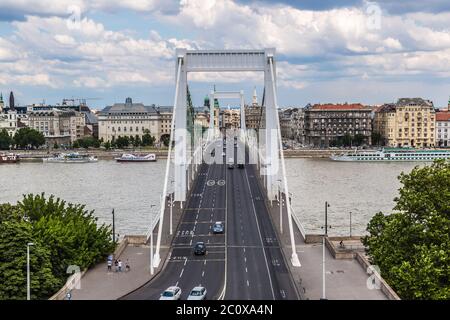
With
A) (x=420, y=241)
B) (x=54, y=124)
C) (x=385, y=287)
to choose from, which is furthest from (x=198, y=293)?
(x=54, y=124)

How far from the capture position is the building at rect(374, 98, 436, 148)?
100062 mm

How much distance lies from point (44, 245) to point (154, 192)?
25.8 metres

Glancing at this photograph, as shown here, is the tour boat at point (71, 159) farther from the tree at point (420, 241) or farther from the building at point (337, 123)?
the tree at point (420, 241)

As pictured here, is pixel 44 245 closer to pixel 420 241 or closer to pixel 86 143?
pixel 420 241

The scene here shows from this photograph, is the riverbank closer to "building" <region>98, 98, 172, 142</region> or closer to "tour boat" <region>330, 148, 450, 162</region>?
"tour boat" <region>330, 148, 450, 162</region>

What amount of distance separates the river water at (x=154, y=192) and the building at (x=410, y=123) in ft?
134

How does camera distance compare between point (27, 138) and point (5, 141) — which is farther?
point (27, 138)

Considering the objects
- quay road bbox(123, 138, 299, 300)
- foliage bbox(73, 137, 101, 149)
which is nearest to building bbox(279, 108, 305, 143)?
foliage bbox(73, 137, 101, 149)

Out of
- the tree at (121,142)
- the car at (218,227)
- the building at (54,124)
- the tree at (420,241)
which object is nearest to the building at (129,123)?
the building at (54,124)

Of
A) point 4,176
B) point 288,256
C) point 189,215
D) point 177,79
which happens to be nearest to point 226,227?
point 189,215

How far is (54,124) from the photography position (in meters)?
112

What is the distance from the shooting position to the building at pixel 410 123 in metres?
100

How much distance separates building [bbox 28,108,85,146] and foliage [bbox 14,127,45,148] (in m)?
9.45

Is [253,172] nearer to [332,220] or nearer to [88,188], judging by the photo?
[88,188]
